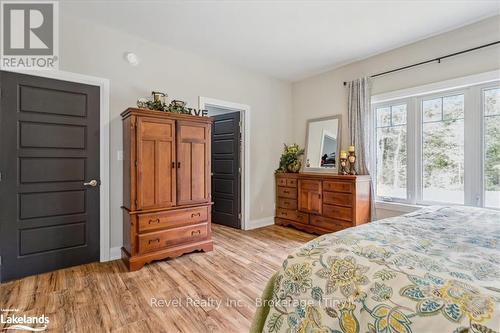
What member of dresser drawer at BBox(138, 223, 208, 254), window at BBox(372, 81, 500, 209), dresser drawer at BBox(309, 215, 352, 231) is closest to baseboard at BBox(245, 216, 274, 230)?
dresser drawer at BBox(309, 215, 352, 231)

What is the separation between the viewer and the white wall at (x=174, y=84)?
2.79 metres

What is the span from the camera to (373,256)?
40.3 inches

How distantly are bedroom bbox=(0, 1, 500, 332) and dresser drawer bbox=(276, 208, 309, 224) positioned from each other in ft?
0.24

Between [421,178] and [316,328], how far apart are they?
3.14 metres

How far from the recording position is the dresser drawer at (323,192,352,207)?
350cm

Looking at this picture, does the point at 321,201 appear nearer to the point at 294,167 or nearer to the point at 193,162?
the point at 294,167

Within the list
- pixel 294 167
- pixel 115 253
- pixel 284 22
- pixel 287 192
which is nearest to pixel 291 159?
pixel 294 167

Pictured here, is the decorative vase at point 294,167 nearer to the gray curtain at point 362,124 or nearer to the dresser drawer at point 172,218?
the gray curtain at point 362,124

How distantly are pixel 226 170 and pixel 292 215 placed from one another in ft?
4.61

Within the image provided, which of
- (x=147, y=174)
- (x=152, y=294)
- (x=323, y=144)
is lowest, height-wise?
(x=152, y=294)

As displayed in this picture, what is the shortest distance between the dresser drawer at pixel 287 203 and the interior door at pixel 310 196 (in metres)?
0.14

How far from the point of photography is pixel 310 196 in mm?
3994

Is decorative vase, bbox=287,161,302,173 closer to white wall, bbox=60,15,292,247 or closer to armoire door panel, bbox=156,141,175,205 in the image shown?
white wall, bbox=60,15,292,247

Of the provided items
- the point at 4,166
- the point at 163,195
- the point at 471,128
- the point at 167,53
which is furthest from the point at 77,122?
the point at 471,128
